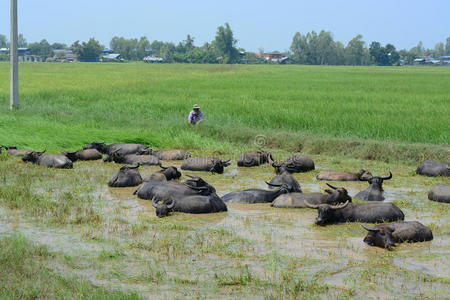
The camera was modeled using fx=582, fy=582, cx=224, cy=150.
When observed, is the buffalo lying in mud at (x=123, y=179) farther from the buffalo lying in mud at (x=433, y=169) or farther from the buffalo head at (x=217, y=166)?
the buffalo lying in mud at (x=433, y=169)

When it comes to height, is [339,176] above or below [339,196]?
below

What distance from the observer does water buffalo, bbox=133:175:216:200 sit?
23.0 ft

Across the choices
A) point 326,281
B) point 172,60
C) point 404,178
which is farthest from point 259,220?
point 172,60

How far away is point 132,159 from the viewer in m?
10.2

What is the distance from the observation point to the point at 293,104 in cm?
1677

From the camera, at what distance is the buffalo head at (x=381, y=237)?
532 cm

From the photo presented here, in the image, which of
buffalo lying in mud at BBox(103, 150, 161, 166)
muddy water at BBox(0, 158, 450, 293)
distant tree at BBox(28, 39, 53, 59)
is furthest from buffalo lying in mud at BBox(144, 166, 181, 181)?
distant tree at BBox(28, 39, 53, 59)

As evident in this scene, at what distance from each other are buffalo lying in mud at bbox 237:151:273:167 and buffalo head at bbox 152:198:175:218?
11.3 feet

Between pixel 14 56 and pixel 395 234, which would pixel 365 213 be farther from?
pixel 14 56

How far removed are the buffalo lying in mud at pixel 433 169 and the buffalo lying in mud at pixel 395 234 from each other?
358 centimetres

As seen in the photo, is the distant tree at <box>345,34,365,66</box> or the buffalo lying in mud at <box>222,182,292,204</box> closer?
the buffalo lying in mud at <box>222,182,292,204</box>

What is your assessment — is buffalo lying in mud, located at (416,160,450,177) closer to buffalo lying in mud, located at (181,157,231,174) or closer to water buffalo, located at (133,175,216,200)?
buffalo lying in mud, located at (181,157,231,174)

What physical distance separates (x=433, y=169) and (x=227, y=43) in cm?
9465

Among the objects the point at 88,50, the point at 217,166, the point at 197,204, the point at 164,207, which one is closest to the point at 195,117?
the point at 217,166
